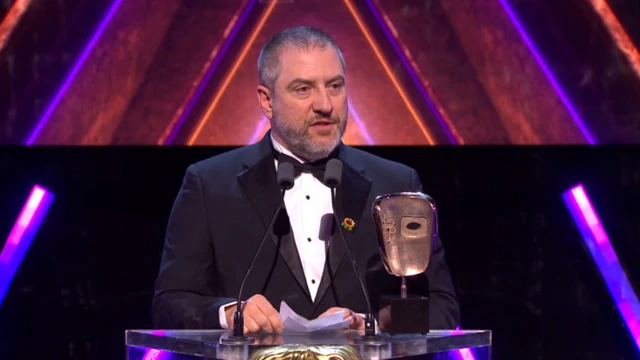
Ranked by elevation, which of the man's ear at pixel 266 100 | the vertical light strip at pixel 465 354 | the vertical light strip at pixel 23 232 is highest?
the man's ear at pixel 266 100

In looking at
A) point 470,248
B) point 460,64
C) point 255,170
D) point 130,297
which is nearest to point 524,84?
point 460,64

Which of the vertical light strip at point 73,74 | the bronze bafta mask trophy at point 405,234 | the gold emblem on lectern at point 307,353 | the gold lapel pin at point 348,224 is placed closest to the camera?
the gold emblem on lectern at point 307,353

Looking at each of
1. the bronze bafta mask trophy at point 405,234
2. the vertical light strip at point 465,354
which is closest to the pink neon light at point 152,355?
the bronze bafta mask trophy at point 405,234

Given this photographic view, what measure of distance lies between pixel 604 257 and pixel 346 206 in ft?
4.73

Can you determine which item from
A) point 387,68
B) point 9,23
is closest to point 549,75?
point 387,68

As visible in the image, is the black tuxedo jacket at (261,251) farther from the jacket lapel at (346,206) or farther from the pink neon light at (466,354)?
the pink neon light at (466,354)

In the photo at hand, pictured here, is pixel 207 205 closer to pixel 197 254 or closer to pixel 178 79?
pixel 197 254

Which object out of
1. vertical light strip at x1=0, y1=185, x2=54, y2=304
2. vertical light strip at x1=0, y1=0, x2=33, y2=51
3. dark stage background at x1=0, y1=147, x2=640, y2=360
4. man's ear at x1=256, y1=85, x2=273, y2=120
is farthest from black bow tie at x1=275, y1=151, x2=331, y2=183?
vertical light strip at x1=0, y1=0, x2=33, y2=51

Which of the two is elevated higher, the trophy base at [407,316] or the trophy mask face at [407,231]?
the trophy mask face at [407,231]

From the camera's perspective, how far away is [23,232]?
3.62 metres

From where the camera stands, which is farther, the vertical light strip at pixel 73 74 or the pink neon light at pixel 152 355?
the vertical light strip at pixel 73 74

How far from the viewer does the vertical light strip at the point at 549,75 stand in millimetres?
3549

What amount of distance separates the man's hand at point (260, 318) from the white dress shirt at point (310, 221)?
53cm

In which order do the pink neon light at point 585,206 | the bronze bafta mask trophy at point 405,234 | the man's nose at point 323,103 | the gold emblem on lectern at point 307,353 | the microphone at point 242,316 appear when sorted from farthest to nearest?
the pink neon light at point 585,206 → the man's nose at point 323,103 → the bronze bafta mask trophy at point 405,234 → the microphone at point 242,316 → the gold emblem on lectern at point 307,353
